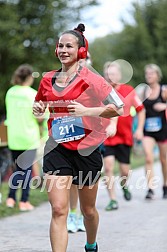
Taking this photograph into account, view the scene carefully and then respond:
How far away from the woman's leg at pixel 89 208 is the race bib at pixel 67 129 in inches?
17.3

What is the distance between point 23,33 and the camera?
24266mm

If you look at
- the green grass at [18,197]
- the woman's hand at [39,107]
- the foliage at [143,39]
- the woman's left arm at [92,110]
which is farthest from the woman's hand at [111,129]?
the foliage at [143,39]

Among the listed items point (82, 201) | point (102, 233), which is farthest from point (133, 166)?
point (82, 201)

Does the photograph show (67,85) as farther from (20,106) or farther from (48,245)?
(20,106)

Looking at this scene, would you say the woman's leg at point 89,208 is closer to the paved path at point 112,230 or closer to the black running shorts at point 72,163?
the black running shorts at point 72,163

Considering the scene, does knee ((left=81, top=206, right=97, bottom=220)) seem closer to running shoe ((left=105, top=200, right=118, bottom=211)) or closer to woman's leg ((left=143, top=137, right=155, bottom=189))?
running shoe ((left=105, top=200, right=118, bottom=211))

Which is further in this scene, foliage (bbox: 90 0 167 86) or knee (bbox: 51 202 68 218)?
foliage (bbox: 90 0 167 86)

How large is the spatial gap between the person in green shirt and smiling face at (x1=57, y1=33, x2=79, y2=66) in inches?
154

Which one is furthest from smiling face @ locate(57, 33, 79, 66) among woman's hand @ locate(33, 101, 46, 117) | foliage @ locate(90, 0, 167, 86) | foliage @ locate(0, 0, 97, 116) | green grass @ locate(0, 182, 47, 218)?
foliage @ locate(90, 0, 167, 86)

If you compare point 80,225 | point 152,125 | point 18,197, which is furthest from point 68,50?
point 18,197

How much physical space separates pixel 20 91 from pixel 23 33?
15648 millimetres

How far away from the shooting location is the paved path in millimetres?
6223

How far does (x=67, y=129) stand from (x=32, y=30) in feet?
64.4

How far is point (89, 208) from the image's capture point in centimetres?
531
